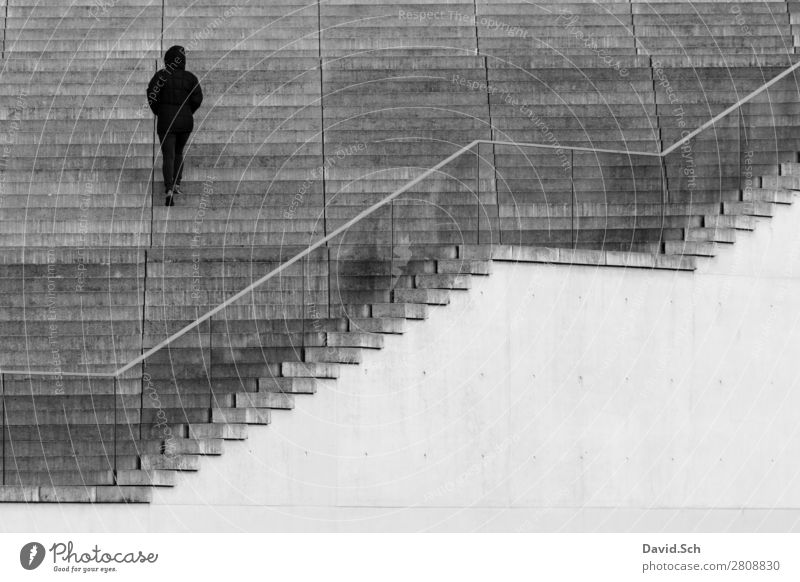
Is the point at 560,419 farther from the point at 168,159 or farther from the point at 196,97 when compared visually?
the point at 196,97

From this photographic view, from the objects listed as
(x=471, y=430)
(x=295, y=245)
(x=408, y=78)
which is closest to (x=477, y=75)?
(x=408, y=78)

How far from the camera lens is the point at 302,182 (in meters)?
24.5

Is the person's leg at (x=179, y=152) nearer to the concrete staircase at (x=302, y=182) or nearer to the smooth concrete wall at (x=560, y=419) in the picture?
the concrete staircase at (x=302, y=182)

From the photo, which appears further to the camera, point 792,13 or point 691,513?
point 792,13

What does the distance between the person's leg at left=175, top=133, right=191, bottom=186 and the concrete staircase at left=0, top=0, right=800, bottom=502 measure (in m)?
0.17

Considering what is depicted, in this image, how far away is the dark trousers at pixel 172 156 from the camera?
2417 centimetres

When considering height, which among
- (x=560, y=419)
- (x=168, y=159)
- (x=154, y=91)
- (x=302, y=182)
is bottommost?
(x=560, y=419)

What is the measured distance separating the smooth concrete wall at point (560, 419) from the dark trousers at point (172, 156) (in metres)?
3.98

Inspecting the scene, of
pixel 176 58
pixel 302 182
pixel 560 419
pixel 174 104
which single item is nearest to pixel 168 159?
pixel 174 104

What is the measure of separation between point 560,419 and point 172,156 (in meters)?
5.11

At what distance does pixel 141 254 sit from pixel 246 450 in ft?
10.4
